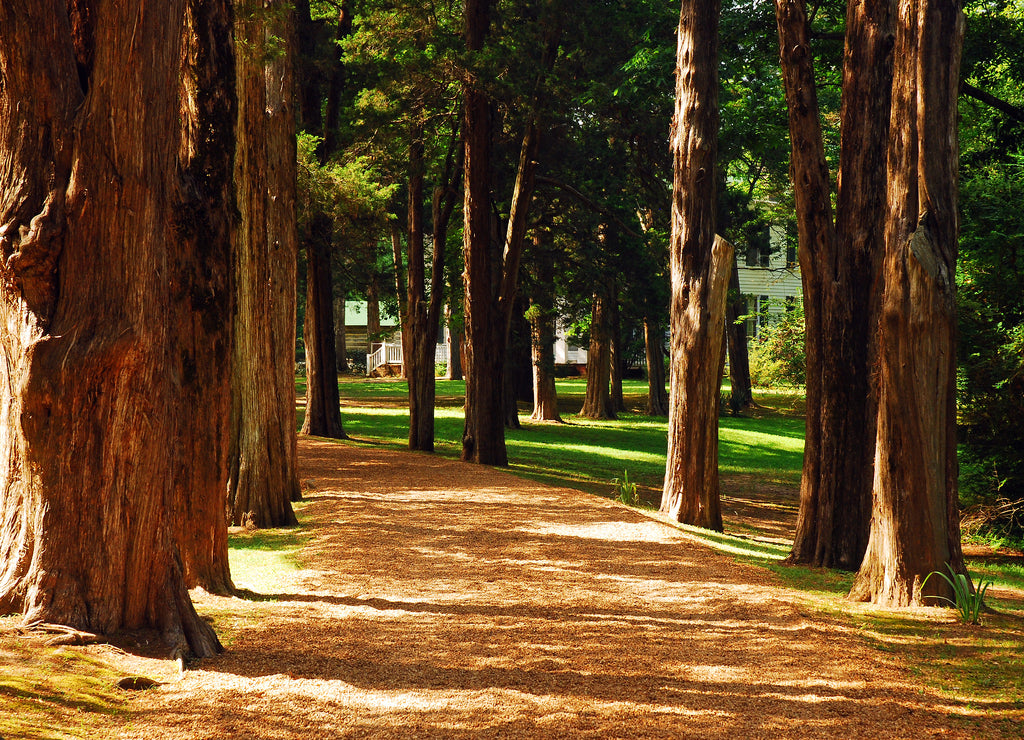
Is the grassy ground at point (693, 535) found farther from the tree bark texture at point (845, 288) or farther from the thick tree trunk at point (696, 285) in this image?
the thick tree trunk at point (696, 285)

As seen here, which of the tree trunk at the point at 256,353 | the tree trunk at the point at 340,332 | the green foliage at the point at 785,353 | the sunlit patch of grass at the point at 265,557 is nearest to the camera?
the sunlit patch of grass at the point at 265,557

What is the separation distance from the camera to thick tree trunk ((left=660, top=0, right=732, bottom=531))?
11406 millimetres

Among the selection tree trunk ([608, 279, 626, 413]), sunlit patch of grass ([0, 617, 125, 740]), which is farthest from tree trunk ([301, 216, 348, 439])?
sunlit patch of grass ([0, 617, 125, 740])

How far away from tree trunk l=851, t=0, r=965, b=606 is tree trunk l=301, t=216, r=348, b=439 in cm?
1379

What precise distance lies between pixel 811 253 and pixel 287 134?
6.44 m

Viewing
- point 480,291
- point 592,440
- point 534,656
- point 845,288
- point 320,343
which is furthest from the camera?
point 592,440

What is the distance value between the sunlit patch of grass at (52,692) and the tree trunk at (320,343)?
582 inches

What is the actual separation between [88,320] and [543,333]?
70.8 ft

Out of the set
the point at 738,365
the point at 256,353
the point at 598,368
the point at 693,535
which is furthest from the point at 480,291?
the point at 738,365

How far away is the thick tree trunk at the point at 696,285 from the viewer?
1141cm

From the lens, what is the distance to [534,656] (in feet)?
18.6

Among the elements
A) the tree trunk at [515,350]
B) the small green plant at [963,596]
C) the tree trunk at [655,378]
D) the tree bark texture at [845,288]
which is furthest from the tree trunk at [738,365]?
the small green plant at [963,596]

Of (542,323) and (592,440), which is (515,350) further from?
(592,440)

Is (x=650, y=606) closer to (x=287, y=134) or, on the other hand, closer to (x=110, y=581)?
(x=110, y=581)
